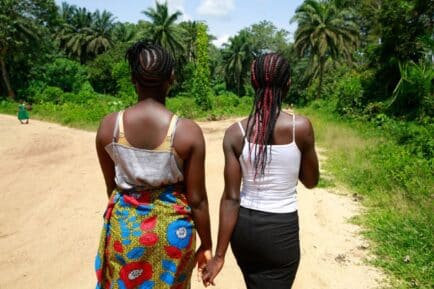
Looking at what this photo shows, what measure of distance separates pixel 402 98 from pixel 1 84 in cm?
2645

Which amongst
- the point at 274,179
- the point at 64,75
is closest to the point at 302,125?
the point at 274,179

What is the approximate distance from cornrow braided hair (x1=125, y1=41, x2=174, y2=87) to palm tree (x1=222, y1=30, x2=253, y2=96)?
4200 centimetres

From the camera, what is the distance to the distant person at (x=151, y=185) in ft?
5.74

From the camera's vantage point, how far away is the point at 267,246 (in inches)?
73.4

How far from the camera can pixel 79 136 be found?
1434 cm

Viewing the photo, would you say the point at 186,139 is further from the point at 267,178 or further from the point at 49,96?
the point at 49,96

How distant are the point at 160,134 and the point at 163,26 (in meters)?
33.9

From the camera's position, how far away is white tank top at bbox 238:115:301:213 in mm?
1833

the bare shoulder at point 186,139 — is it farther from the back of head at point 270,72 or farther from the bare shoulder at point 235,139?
the back of head at point 270,72

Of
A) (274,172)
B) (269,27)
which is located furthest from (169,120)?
(269,27)

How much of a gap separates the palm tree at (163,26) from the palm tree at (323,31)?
10310 mm

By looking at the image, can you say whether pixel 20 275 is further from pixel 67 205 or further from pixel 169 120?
pixel 169 120

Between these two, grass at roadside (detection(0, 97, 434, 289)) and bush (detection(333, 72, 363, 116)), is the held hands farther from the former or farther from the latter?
bush (detection(333, 72, 363, 116))

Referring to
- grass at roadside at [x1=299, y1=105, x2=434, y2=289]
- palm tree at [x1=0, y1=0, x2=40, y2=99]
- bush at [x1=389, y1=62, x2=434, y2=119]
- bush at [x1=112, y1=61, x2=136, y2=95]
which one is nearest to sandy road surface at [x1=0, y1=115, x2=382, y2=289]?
grass at roadside at [x1=299, y1=105, x2=434, y2=289]
